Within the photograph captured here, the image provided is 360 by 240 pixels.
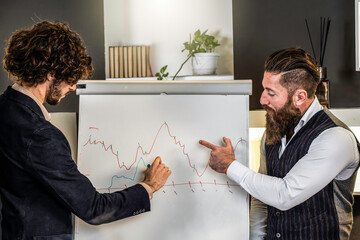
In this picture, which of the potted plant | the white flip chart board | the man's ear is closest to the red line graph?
the white flip chart board

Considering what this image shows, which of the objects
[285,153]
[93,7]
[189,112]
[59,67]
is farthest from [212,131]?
[93,7]

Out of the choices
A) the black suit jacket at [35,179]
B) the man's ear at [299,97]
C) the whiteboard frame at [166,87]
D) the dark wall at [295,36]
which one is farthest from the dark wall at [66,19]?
the black suit jacket at [35,179]

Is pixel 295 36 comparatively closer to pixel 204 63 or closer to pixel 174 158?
pixel 204 63

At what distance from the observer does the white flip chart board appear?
1.79 metres

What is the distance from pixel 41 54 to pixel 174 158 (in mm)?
668

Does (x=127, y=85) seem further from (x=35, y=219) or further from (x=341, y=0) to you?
(x=341, y=0)

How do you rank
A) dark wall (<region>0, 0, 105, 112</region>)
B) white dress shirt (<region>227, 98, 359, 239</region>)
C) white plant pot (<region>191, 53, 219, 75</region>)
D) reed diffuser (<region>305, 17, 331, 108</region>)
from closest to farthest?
white dress shirt (<region>227, 98, 359, 239</region>) < reed diffuser (<region>305, 17, 331, 108</region>) < white plant pot (<region>191, 53, 219, 75</region>) < dark wall (<region>0, 0, 105, 112</region>)

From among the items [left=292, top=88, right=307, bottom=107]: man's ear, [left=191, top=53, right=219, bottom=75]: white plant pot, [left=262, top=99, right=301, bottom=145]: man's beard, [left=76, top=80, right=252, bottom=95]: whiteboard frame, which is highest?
[left=191, top=53, right=219, bottom=75]: white plant pot

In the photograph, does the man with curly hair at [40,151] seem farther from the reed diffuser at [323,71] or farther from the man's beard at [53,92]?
the reed diffuser at [323,71]

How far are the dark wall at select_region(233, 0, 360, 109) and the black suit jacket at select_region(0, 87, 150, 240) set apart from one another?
2162mm

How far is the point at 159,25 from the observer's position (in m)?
3.65

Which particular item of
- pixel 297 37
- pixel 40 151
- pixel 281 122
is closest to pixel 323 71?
pixel 297 37

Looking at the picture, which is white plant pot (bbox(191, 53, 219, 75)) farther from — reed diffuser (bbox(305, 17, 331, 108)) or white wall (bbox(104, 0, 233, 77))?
reed diffuser (bbox(305, 17, 331, 108))

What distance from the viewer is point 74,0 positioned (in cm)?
383
